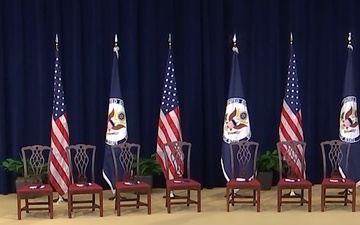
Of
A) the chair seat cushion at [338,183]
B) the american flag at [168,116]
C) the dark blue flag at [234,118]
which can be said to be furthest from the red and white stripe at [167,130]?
the chair seat cushion at [338,183]

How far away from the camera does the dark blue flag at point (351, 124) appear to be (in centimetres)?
818

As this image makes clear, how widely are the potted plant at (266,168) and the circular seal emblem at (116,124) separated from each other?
80.2 inches

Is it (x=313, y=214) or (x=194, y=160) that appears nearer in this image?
(x=313, y=214)

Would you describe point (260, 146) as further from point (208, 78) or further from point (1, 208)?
point (1, 208)

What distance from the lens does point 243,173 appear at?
8.21m

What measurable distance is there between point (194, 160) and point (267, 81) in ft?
5.33

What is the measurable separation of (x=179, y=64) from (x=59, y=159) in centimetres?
235

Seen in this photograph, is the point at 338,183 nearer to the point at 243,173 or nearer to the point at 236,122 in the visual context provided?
the point at 243,173

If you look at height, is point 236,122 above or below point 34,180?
above

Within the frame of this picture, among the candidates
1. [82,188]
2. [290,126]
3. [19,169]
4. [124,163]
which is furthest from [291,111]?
[19,169]

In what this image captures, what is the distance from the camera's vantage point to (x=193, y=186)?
7.23 meters

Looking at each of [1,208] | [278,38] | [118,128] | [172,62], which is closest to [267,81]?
[278,38]

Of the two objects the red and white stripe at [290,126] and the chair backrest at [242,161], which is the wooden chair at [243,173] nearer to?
the chair backrest at [242,161]

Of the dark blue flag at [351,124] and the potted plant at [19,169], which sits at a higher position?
the dark blue flag at [351,124]
